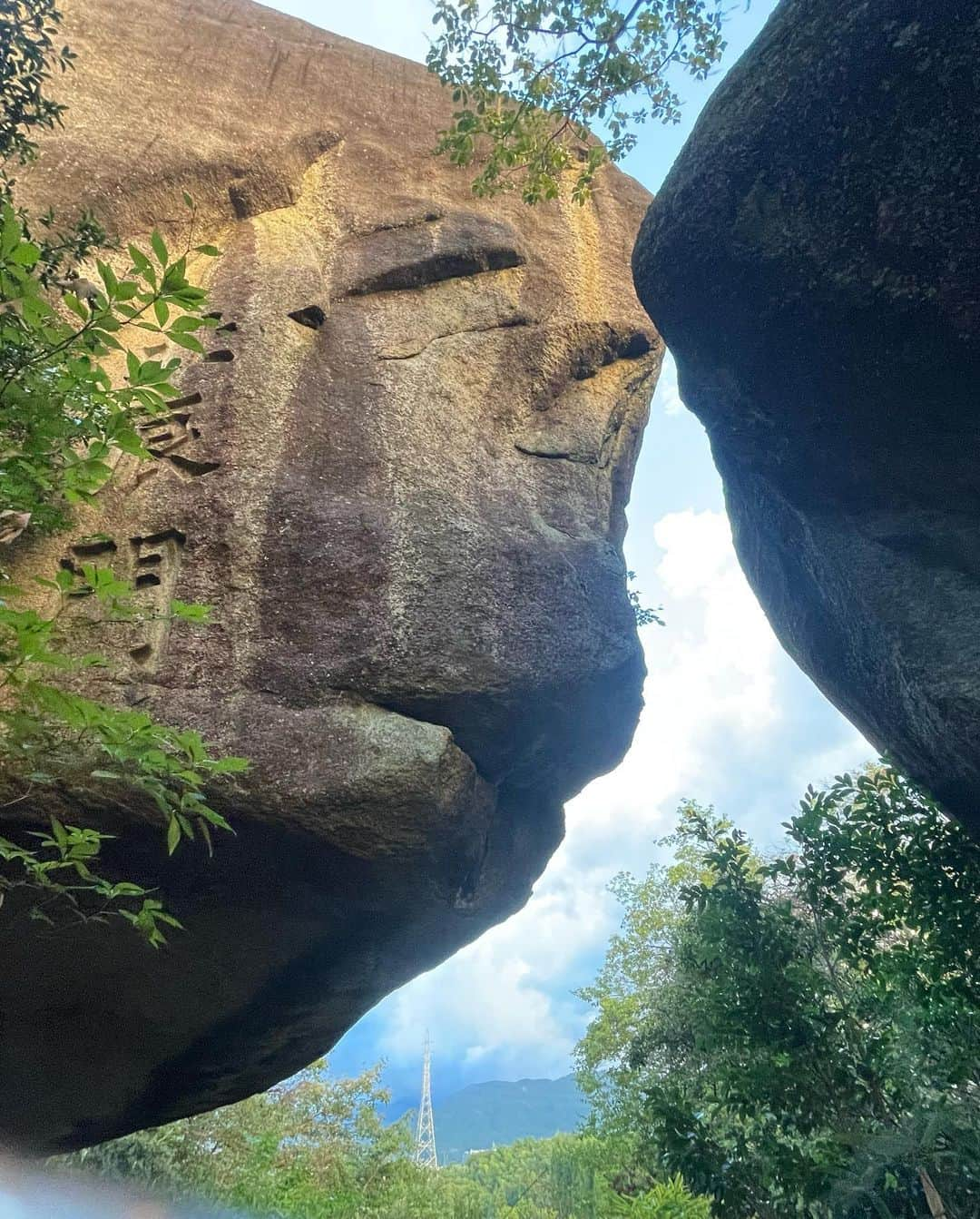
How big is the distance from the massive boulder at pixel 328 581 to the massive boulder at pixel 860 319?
5.96 feet

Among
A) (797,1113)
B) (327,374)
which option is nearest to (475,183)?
(327,374)

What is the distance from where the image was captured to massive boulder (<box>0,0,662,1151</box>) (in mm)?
5637

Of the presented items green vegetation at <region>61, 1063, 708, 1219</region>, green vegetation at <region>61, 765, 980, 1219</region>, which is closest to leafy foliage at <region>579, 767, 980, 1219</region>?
green vegetation at <region>61, 765, 980, 1219</region>

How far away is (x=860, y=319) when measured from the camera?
603 cm

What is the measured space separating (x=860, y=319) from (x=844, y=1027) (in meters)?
6.18

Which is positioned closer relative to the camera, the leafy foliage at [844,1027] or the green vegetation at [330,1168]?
the leafy foliage at [844,1027]

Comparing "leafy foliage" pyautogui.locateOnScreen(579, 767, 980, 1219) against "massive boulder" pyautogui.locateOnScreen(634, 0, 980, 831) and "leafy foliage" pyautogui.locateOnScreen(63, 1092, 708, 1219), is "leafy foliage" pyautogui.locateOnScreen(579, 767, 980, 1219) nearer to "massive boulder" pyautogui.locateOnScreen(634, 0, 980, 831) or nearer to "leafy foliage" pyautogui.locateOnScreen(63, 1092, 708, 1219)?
"massive boulder" pyautogui.locateOnScreen(634, 0, 980, 831)

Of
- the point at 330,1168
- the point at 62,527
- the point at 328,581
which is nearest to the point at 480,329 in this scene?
the point at 328,581

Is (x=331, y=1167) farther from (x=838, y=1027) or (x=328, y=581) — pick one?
(x=328, y=581)

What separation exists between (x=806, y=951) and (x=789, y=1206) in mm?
2130

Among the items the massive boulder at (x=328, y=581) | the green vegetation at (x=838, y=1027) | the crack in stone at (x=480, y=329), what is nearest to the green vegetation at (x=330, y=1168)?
the green vegetation at (x=838, y=1027)

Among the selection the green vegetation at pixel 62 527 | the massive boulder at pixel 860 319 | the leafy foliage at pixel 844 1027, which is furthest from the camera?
the leafy foliage at pixel 844 1027

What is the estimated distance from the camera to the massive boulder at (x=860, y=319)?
5328 millimetres

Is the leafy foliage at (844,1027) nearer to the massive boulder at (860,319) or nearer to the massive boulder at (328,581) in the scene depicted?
the massive boulder at (860,319)
